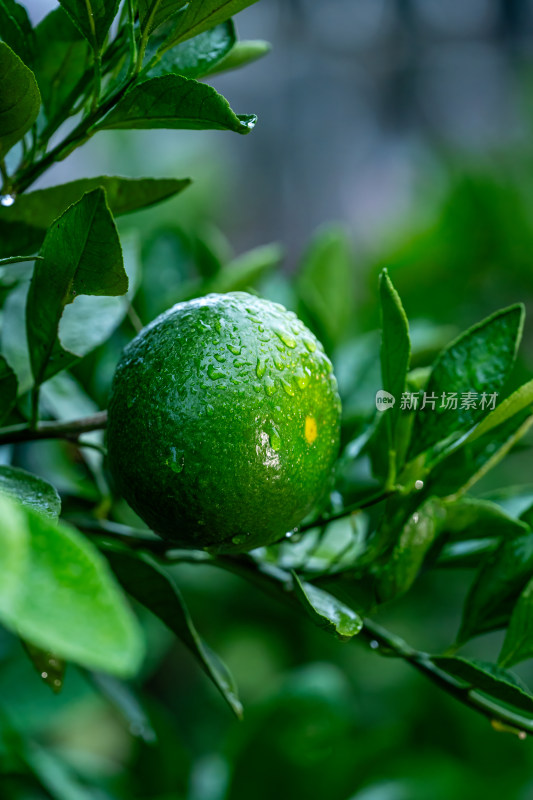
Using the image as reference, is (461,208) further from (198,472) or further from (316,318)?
(198,472)

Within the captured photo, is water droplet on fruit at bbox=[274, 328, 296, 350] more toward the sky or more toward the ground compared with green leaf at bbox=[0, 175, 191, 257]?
more toward the ground

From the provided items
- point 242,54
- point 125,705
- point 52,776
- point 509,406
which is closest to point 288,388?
point 509,406

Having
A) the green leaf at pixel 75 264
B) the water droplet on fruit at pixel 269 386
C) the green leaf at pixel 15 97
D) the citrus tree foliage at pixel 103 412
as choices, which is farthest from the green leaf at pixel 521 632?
the green leaf at pixel 15 97

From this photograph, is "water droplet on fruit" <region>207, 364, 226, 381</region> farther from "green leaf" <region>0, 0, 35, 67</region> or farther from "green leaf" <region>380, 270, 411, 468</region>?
"green leaf" <region>0, 0, 35, 67</region>

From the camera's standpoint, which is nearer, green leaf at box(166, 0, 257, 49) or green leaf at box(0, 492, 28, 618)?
green leaf at box(0, 492, 28, 618)

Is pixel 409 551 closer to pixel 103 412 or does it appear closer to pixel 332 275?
pixel 103 412

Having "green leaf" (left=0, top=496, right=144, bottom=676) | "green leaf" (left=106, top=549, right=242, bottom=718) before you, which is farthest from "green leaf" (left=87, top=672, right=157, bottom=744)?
"green leaf" (left=0, top=496, right=144, bottom=676)

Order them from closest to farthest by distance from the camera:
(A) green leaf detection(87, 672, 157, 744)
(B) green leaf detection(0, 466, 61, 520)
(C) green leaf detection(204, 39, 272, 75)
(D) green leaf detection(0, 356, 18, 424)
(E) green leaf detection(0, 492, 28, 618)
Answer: (E) green leaf detection(0, 492, 28, 618), (B) green leaf detection(0, 466, 61, 520), (D) green leaf detection(0, 356, 18, 424), (C) green leaf detection(204, 39, 272, 75), (A) green leaf detection(87, 672, 157, 744)
